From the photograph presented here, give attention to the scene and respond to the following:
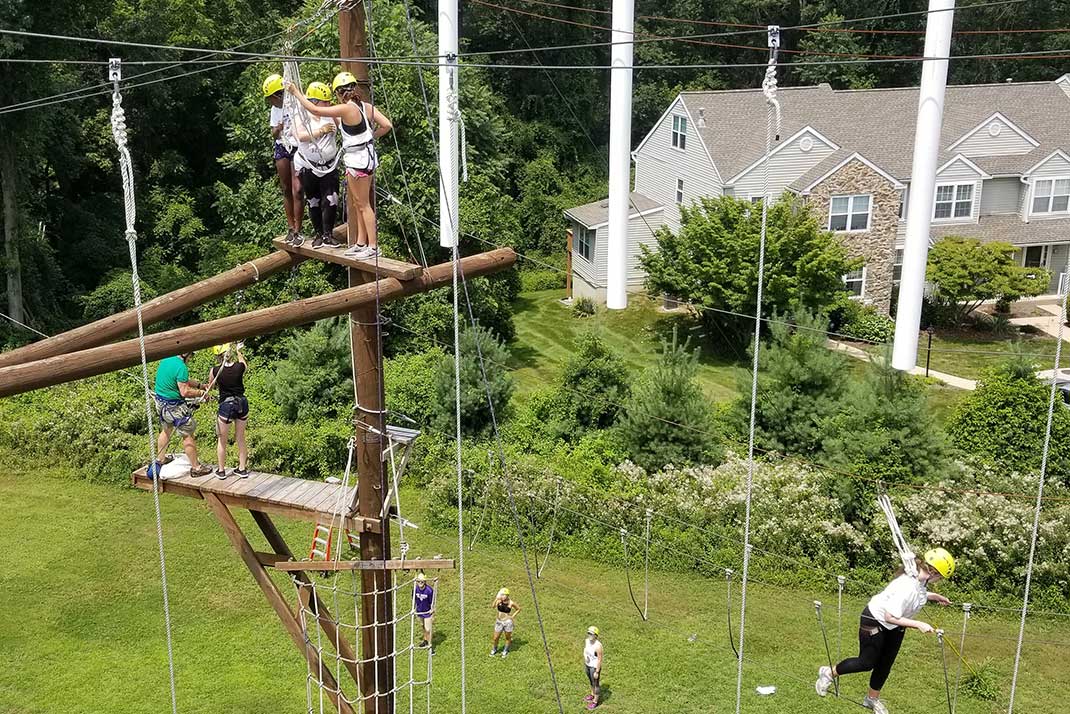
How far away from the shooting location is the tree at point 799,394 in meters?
19.0

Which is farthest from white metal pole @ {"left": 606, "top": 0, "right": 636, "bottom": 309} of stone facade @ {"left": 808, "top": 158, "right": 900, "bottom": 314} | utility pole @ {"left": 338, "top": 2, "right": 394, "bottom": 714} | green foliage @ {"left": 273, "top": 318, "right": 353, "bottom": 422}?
stone facade @ {"left": 808, "top": 158, "right": 900, "bottom": 314}

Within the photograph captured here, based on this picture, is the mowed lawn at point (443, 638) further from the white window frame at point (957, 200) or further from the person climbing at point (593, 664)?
the white window frame at point (957, 200)

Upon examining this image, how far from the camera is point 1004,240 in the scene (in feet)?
106

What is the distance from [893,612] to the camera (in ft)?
26.6

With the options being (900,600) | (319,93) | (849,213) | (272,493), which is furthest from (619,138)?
(849,213)

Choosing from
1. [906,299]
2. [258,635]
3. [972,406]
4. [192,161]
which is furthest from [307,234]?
[192,161]

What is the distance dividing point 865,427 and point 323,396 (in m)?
10.2

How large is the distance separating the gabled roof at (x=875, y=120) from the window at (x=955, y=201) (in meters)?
0.95

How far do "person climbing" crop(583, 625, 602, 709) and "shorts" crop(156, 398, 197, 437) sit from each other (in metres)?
6.24

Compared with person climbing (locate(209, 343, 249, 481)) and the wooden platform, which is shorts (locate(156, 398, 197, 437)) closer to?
person climbing (locate(209, 343, 249, 481))

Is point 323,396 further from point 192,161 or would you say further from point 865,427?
point 192,161

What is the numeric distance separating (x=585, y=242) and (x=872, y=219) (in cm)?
858

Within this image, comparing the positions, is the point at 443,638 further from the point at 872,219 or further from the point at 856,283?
the point at 872,219

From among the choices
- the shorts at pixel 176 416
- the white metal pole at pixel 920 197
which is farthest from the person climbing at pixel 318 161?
the white metal pole at pixel 920 197
